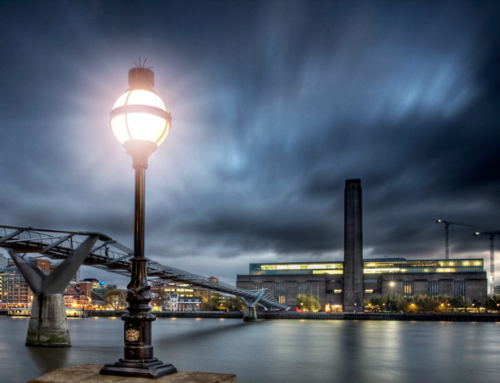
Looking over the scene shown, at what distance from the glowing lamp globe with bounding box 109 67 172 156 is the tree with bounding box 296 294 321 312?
474ft

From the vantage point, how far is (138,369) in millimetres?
6102

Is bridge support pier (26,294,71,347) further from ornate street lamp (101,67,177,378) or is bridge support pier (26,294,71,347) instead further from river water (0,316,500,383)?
ornate street lamp (101,67,177,378)

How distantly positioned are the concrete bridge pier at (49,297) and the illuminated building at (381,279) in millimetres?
115186

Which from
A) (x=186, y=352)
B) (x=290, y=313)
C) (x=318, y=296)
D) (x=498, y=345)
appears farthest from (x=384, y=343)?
(x=318, y=296)

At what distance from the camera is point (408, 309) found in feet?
451

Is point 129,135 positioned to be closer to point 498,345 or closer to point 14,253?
point 14,253

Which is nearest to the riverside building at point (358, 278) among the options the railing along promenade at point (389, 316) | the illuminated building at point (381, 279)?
the illuminated building at point (381, 279)

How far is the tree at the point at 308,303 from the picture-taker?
147m

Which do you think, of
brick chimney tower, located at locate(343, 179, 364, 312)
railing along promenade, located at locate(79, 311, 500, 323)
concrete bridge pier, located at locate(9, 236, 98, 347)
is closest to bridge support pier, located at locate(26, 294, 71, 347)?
concrete bridge pier, located at locate(9, 236, 98, 347)

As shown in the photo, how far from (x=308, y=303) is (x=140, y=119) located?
145 m

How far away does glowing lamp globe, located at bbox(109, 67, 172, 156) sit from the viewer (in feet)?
22.6

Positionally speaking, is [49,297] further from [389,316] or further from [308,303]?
[308,303]

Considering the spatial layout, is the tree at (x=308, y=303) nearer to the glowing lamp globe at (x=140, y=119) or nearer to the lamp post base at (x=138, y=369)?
the glowing lamp globe at (x=140, y=119)

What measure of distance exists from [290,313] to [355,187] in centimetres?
4012
